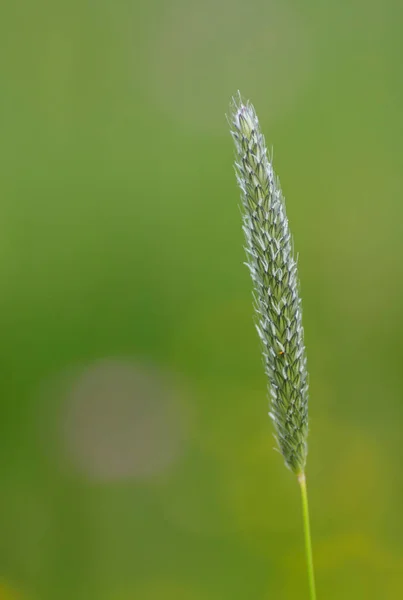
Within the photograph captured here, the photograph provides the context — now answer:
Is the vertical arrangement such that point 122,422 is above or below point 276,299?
below

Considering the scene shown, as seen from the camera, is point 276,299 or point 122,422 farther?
point 122,422

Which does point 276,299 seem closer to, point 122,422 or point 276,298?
point 276,298

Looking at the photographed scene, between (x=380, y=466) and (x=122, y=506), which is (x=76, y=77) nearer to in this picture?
(x=122, y=506)

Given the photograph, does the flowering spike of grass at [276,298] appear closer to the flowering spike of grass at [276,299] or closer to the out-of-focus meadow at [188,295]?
the flowering spike of grass at [276,299]

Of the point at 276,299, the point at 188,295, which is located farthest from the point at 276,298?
the point at 188,295

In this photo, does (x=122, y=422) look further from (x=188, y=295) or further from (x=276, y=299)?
(x=276, y=299)

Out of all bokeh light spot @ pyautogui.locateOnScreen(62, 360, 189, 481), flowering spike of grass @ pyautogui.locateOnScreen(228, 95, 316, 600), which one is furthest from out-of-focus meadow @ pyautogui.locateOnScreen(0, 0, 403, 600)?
flowering spike of grass @ pyautogui.locateOnScreen(228, 95, 316, 600)

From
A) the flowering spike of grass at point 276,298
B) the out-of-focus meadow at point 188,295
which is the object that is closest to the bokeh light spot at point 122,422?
the out-of-focus meadow at point 188,295
